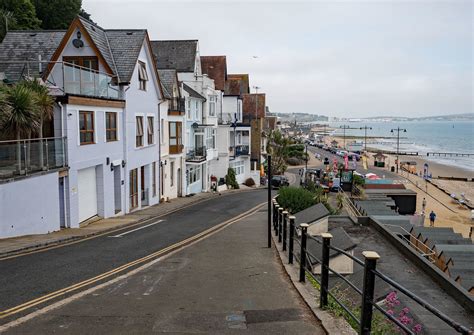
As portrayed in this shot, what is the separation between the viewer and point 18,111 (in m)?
15.9

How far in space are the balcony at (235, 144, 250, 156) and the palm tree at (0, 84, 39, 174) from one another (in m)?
36.7

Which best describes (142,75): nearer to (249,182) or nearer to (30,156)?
(30,156)

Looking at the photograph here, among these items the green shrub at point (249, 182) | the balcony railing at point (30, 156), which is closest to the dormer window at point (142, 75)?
the balcony railing at point (30, 156)

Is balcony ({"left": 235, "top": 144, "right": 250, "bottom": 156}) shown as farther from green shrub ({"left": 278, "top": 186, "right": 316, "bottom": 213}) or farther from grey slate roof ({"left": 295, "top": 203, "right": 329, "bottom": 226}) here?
grey slate roof ({"left": 295, "top": 203, "right": 329, "bottom": 226})

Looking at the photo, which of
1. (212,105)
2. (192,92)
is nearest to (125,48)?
(192,92)

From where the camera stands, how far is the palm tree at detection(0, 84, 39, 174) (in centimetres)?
1557

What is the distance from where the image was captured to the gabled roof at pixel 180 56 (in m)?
42.5

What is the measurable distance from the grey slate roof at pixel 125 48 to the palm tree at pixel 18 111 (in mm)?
9635

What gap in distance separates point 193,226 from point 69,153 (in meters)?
6.38

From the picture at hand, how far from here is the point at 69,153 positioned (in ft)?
63.1

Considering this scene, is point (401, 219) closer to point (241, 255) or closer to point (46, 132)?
point (241, 255)

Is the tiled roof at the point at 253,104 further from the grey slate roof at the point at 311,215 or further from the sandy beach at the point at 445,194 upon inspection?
the grey slate roof at the point at 311,215

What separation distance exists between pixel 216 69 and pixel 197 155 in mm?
15971

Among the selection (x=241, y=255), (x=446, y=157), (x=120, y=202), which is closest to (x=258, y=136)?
(x=120, y=202)
